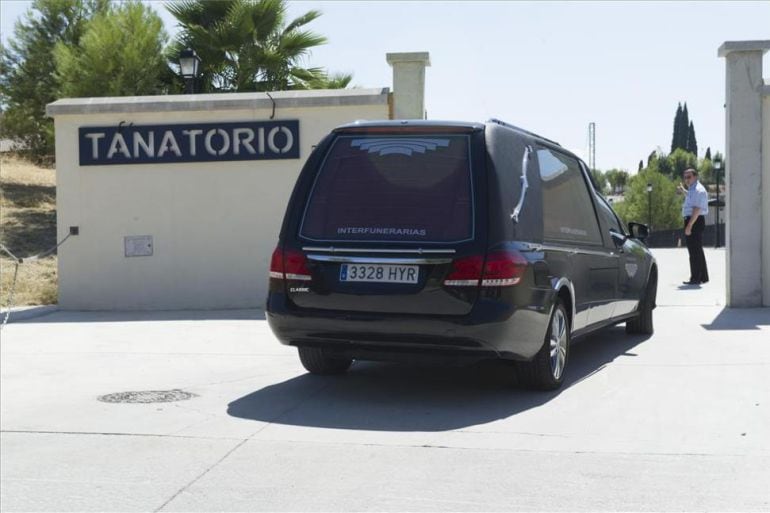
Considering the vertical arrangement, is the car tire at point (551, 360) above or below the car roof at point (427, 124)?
below

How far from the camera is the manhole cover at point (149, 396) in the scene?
24.0ft

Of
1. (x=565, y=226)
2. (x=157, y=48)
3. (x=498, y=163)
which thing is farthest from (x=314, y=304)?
(x=157, y=48)

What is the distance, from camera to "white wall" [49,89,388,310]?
13625mm

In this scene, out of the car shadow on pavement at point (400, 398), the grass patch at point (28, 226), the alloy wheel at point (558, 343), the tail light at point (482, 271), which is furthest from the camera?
the grass patch at point (28, 226)

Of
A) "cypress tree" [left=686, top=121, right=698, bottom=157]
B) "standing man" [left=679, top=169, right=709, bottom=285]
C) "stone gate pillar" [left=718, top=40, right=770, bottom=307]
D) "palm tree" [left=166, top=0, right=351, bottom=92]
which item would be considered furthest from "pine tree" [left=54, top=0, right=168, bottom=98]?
"cypress tree" [left=686, top=121, right=698, bottom=157]

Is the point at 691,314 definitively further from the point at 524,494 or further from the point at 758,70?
the point at 524,494

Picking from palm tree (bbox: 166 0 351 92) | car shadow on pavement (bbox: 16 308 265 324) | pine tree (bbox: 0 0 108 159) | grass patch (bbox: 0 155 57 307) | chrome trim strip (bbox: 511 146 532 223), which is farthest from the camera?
pine tree (bbox: 0 0 108 159)

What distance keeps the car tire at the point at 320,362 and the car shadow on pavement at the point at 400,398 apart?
8 cm

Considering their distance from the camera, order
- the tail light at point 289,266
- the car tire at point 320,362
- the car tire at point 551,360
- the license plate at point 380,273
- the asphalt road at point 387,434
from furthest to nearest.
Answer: the car tire at point 320,362 → the car tire at point 551,360 → the tail light at point 289,266 → the license plate at point 380,273 → the asphalt road at point 387,434

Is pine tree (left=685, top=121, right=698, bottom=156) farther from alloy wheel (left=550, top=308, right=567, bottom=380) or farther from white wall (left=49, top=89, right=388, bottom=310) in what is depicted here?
alloy wheel (left=550, top=308, right=567, bottom=380)

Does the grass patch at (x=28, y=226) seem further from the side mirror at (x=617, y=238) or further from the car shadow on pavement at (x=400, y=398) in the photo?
the side mirror at (x=617, y=238)

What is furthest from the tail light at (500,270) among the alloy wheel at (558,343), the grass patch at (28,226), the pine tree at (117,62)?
the pine tree at (117,62)

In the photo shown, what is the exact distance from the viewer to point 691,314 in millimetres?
12203

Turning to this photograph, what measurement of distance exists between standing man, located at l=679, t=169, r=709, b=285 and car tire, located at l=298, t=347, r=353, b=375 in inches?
340
